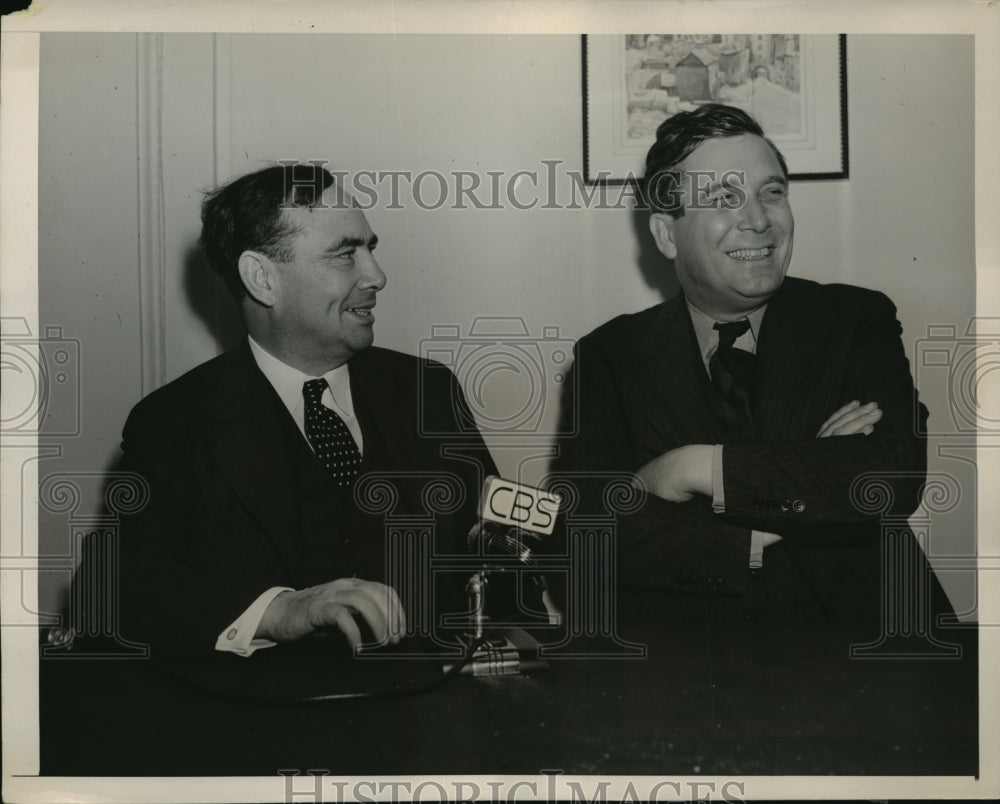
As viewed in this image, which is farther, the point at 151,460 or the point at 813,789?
the point at 151,460

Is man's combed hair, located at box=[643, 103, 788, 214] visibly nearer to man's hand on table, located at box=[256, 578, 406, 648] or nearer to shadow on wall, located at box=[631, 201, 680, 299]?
shadow on wall, located at box=[631, 201, 680, 299]

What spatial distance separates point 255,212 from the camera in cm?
212

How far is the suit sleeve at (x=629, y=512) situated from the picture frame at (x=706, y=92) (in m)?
0.39

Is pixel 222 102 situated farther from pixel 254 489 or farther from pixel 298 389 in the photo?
pixel 254 489

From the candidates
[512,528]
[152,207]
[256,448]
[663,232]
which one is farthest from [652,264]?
[152,207]

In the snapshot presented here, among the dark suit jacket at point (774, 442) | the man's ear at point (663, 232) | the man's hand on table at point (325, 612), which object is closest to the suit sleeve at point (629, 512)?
the dark suit jacket at point (774, 442)

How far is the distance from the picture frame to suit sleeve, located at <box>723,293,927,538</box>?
13.1 inches

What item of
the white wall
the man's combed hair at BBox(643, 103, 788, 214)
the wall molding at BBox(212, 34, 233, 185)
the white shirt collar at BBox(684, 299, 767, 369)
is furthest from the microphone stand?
the wall molding at BBox(212, 34, 233, 185)

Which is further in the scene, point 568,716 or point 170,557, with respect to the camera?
point 170,557

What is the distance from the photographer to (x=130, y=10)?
216cm

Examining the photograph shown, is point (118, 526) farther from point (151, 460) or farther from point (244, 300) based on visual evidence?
point (244, 300)

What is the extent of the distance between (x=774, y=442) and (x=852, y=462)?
148 millimetres

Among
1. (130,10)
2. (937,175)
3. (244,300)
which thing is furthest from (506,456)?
(130,10)

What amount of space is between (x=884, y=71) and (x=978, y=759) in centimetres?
133
